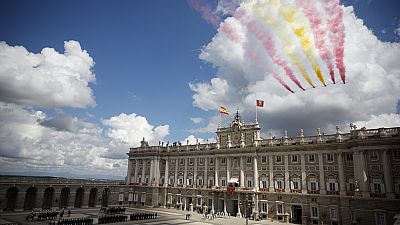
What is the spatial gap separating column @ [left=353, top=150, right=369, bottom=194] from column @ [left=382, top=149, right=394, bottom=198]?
2517 millimetres

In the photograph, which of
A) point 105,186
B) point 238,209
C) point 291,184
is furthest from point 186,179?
point 291,184

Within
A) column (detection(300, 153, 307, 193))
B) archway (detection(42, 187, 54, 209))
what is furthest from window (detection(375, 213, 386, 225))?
archway (detection(42, 187, 54, 209))

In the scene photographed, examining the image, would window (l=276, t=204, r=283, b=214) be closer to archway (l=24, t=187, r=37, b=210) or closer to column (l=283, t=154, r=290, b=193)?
column (l=283, t=154, r=290, b=193)

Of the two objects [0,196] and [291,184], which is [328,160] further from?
[0,196]

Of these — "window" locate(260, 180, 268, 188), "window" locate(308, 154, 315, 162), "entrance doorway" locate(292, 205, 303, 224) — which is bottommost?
"entrance doorway" locate(292, 205, 303, 224)

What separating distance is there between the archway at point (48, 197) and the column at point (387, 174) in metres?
62.9

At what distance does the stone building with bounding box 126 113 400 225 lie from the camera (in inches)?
1641

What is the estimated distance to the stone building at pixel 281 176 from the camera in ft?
137

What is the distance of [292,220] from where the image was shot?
164ft

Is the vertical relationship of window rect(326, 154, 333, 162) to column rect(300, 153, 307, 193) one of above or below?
above

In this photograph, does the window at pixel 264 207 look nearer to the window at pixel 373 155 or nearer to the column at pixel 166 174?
the window at pixel 373 155

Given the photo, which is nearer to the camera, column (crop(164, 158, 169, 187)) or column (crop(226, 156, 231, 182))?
column (crop(226, 156, 231, 182))

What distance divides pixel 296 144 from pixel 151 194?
3908cm

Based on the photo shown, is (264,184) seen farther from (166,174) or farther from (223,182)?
(166,174)
